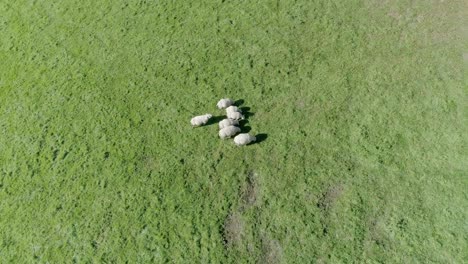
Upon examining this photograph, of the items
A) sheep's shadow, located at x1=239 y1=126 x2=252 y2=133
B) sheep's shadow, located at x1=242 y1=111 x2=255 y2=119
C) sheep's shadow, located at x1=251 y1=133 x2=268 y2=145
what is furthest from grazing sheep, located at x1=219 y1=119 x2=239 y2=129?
sheep's shadow, located at x1=251 y1=133 x2=268 y2=145

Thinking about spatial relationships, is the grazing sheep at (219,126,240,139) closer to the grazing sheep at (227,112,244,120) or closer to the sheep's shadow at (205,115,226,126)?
the grazing sheep at (227,112,244,120)

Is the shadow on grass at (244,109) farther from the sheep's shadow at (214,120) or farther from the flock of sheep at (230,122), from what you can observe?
the sheep's shadow at (214,120)

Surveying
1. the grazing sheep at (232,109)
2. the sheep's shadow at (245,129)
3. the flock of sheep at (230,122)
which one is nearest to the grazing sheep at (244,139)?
the flock of sheep at (230,122)

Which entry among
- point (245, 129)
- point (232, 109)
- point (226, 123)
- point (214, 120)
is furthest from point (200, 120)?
point (245, 129)

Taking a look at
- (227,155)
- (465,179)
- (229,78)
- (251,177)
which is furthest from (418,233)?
(229,78)

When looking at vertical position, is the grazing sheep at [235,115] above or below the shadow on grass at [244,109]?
above

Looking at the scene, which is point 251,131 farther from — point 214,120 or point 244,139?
point 214,120

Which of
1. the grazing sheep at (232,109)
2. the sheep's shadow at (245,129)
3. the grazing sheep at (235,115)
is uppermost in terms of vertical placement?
the grazing sheep at (232,109)
